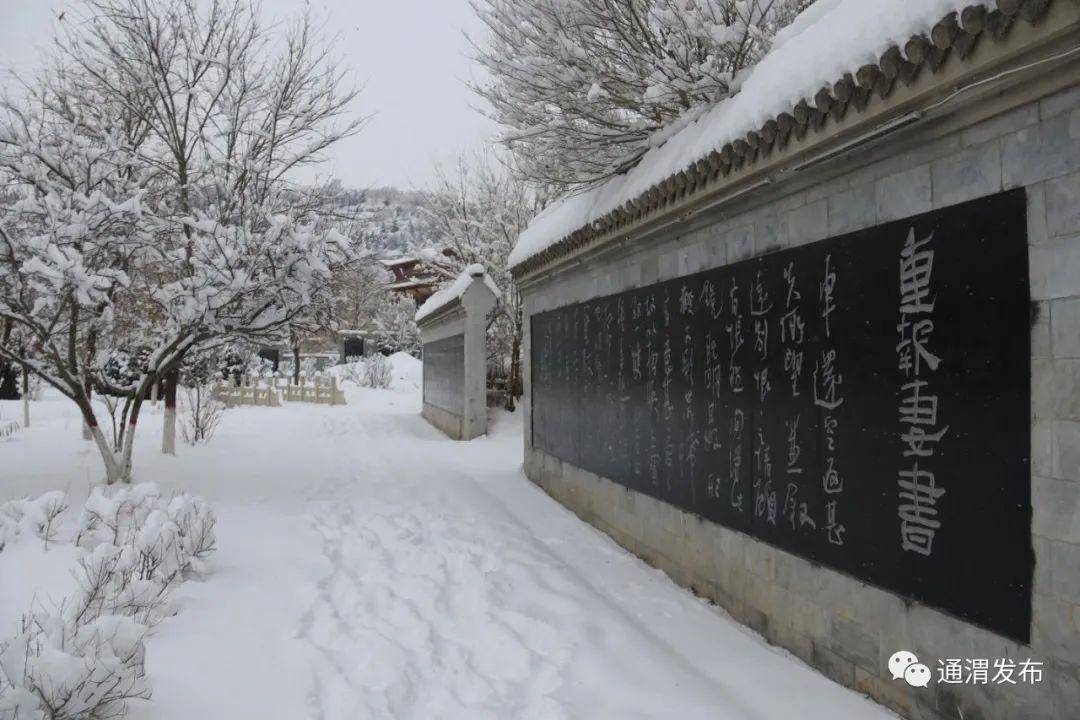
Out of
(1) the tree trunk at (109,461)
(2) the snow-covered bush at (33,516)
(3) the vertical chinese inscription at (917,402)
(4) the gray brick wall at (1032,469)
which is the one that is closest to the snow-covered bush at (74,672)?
(2) the snow-covered bush at (33,516)

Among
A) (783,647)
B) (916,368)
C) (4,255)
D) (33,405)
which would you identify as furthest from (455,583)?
(33,405)

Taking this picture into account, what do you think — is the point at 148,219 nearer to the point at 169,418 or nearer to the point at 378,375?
the point at 169,418

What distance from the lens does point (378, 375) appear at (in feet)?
103

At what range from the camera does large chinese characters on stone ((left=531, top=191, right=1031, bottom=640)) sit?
9.10 ft

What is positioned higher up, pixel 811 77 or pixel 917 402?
pixel 811 77

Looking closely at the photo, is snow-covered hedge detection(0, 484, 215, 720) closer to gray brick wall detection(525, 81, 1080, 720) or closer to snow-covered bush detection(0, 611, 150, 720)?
snow-covered bush detection(0, 611, 150, 720)

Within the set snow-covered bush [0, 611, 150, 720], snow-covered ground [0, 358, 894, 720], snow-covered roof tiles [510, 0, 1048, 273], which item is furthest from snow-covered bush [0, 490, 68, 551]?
snow-covered roof tiles [510, 0, 1048, 273]

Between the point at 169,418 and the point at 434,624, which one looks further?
the point at 169,418

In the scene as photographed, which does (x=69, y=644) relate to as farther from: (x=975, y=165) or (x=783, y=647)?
(x=975, y=165)

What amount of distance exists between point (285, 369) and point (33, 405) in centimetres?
1671

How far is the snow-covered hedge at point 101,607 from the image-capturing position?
109 inches

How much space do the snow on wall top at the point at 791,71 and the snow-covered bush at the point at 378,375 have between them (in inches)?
1001

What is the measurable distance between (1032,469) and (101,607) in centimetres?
427

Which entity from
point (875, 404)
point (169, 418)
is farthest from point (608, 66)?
point (169, 418)
